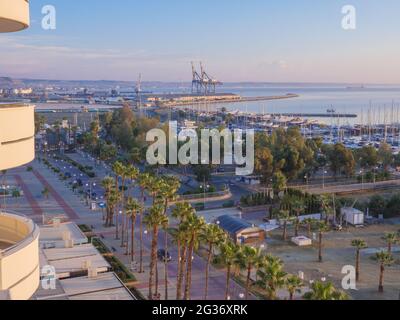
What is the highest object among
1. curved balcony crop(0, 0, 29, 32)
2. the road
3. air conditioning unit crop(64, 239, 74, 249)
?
curved balcony crop(0, 0, 29, 32)

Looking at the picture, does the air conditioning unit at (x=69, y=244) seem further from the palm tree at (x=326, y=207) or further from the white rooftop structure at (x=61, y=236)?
the palm tree at (x=326, y=207)

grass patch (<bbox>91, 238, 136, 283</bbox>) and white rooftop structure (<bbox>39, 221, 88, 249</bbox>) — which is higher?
white rooftop structure (<bbox>39, 221, 88, 249</bbox>)

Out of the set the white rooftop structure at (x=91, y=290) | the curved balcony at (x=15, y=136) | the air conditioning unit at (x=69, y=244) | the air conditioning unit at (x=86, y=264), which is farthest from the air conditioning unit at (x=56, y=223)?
the curved balcony at (x=15, y=136)

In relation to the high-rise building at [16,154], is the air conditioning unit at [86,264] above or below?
below

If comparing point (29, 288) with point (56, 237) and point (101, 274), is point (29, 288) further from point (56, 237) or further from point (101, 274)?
point (56, 237)

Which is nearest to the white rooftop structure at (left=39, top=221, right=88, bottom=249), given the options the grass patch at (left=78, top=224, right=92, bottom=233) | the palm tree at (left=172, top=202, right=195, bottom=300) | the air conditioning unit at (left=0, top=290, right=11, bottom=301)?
the grass patch at (left=78, top=224, right=92, bottom=233)

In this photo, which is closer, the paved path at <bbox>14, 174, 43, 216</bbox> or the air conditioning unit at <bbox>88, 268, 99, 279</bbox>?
the air conditioning unit at <bbox>88, 268, 99, 279</bbox>

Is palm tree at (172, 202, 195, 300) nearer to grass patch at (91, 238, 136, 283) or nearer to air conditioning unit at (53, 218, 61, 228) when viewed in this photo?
grass patch at (91, 238, 136, 283)
